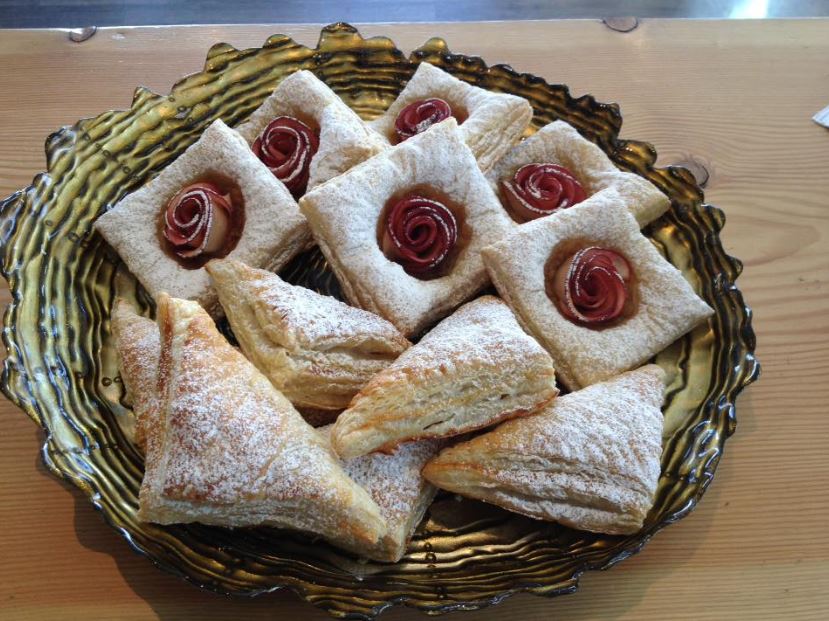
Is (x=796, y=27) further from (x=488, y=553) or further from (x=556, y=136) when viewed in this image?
(x=488, y=553)

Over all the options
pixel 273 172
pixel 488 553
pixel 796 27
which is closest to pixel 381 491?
pixel 488 553

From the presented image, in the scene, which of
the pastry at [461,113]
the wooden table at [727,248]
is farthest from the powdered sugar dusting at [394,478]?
the pastry at [461,113]

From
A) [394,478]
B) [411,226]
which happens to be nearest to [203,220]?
[411,226]

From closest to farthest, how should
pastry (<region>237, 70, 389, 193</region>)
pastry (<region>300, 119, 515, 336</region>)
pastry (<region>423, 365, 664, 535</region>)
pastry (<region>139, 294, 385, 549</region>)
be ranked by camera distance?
pastry (<region>139, 294, 385, 549</region>)
pastry (<region>423, 365, 664, 535</region>)
pastry (<region>300, 119, 515, 336</region>)
pastry (<region>237, 70, 389, 193</region>)

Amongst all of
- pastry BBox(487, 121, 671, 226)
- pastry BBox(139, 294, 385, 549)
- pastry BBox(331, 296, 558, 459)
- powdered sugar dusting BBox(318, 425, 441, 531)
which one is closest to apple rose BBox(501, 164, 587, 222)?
pastry BBox(487, 121, 671, 226)

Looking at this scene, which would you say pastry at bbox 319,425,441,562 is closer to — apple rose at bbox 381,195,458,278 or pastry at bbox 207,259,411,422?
pastry at bbox 207,259,411,422

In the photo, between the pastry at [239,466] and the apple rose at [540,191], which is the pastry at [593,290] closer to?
the apple rose at [540,191]
